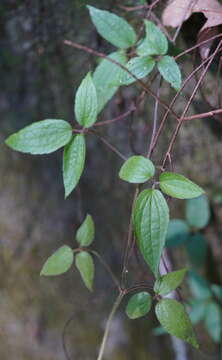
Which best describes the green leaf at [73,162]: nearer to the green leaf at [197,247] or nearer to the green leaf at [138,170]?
the green leaf at [138,170]

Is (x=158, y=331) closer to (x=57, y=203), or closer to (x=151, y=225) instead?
(x=57, y=203)

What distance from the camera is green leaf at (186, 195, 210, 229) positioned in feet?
3.11

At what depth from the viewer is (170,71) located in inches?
23.0

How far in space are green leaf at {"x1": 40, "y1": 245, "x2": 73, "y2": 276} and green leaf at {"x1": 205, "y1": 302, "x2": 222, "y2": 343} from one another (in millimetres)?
453

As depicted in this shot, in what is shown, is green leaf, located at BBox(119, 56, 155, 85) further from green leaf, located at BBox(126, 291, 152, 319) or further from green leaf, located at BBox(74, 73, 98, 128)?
green leaf, located at BBox(126, 291, 152, 319)

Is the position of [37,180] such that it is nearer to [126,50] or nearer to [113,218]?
[113,218]

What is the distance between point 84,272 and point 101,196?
1.28 ft

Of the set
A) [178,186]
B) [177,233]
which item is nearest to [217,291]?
[177,233]

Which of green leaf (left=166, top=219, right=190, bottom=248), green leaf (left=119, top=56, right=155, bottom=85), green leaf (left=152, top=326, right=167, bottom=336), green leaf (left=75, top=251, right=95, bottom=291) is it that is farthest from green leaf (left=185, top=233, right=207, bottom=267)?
green leaf (left=119, top=56, right=155, bottom=85)

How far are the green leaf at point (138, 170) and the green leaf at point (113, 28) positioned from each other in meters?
0.22

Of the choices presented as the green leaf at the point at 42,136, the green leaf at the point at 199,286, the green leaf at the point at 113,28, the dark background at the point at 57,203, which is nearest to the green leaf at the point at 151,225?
the green leaf at the point at 42,136

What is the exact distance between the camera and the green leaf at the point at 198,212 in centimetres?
95

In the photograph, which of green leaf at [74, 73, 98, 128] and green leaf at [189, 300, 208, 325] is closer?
green leaf at [74, 73, 98, 128]

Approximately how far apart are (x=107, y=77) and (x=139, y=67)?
8cm
